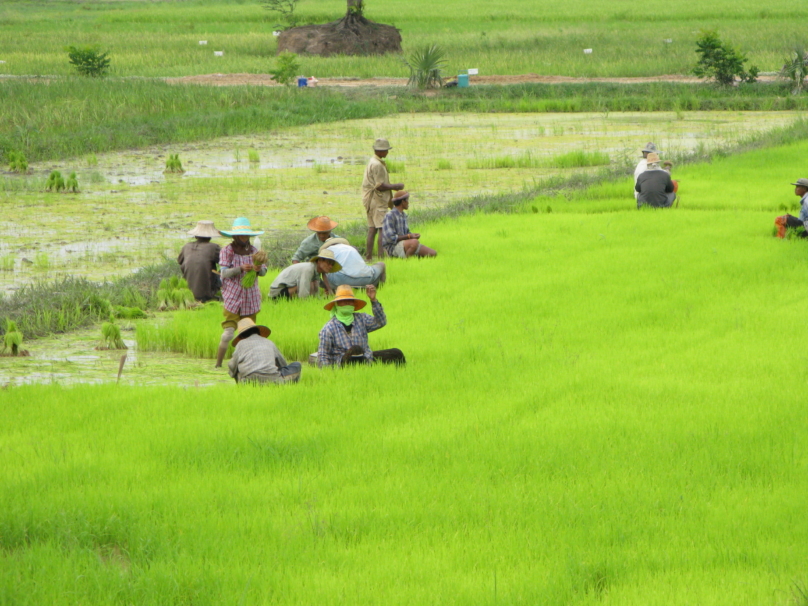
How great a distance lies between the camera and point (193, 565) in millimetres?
4660

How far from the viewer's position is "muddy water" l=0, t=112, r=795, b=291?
12.9 metres

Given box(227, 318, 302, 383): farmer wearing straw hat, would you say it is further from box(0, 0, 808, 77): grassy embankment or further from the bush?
box(0, 0, 808, 77): grassy embankment

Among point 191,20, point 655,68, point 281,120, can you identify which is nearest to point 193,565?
point 281,120

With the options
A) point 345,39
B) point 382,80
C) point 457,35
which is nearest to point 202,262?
point 382,80

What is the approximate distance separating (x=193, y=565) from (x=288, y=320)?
474cm

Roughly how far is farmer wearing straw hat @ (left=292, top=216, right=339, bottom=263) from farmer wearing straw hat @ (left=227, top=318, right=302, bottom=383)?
254 cm

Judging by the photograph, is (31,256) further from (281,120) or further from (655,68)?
(655,68)

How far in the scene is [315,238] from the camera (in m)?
10.2

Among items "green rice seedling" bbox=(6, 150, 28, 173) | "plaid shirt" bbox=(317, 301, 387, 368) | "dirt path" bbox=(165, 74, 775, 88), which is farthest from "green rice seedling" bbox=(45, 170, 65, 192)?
"dirt path" bbox=(165, 74, 775, 88)

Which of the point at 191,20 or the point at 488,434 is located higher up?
the point at 191,20

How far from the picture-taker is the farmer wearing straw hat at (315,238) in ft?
32.3

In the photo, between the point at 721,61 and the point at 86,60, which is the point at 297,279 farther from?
the point at 86,60

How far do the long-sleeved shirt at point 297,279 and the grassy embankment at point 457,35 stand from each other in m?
25.1

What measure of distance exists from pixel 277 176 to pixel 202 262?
27.8ft
